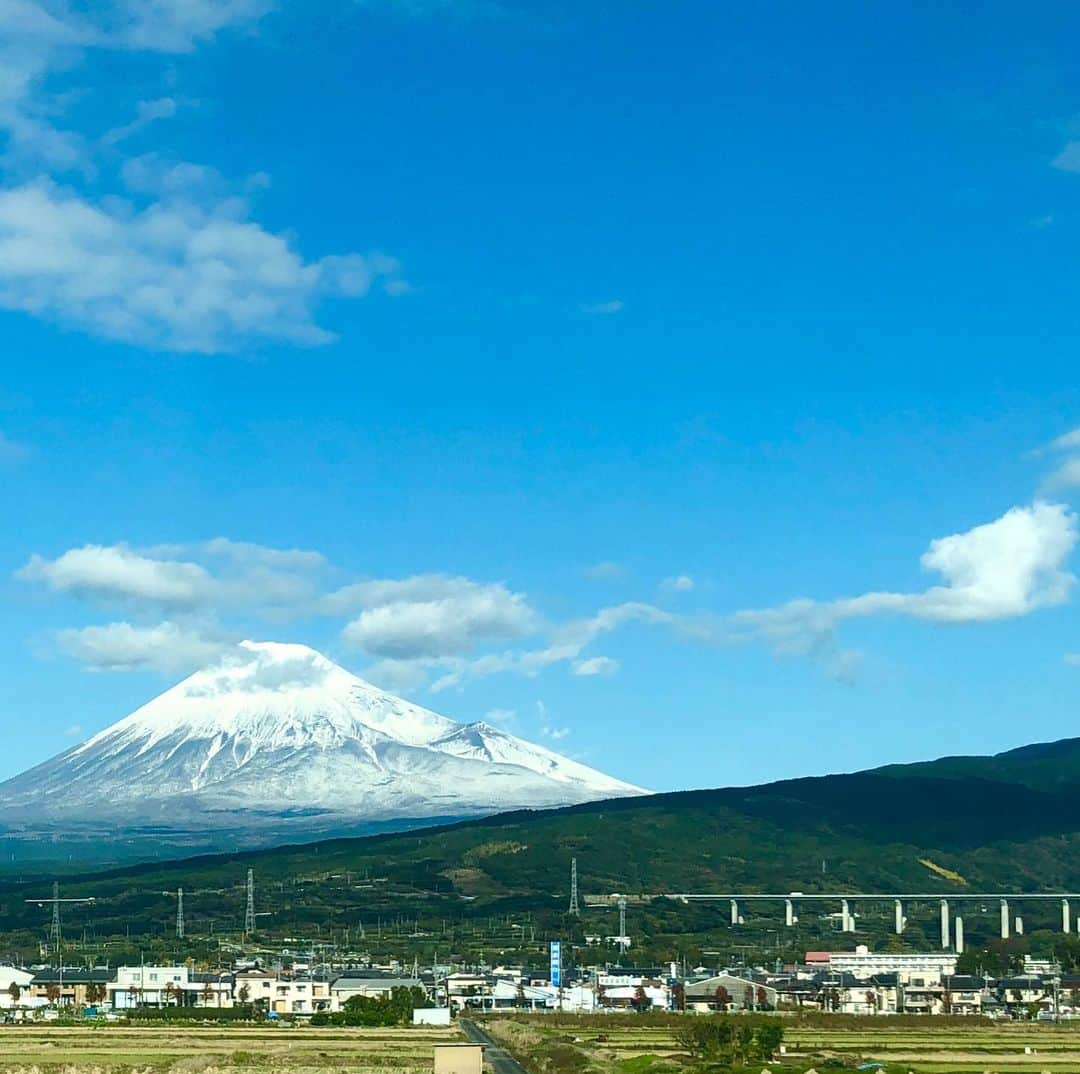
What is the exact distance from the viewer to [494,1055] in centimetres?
7875

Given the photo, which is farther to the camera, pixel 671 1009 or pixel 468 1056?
pixel 671 1009

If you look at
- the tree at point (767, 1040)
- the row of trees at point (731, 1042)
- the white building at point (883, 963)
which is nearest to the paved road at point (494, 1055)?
the row of trees at point (731, 1042)

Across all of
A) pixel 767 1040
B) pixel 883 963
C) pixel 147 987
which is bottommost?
pixel 883 963

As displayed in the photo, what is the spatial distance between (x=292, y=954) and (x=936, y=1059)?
107 meters

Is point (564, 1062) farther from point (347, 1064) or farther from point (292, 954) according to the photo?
point (292, 954)

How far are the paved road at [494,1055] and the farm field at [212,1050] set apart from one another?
1.21 m

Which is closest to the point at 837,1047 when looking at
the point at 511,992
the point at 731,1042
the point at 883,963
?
the point at 731,1042

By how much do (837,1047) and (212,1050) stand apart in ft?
99.5

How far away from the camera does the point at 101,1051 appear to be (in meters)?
80.7

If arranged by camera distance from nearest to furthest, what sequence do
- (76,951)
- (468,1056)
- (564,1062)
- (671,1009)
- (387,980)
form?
(468,1056) → (564,1062) → (671,1009) → (387,980) → (76,951)

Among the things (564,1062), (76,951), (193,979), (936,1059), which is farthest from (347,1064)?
(76,951)

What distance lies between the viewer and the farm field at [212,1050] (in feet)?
233

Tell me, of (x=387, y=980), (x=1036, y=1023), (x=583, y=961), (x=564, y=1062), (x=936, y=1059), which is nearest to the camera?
(x=564, y=1062)

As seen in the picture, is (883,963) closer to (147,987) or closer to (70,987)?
(147,987)
